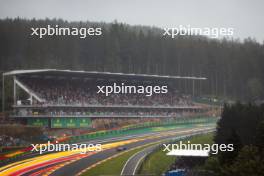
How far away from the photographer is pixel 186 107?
845 inches

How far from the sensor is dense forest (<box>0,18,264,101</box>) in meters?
20.7

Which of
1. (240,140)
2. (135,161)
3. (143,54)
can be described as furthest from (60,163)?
(240,140)

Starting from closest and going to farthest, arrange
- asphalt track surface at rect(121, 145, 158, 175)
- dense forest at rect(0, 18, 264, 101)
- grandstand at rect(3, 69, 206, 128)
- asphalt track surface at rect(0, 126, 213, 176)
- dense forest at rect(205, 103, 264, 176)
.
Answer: dense forest at rect(205, 103, 264, 176) < asphalt track surface at rect(0, 126, 213, 176) < asphalt track surface at rect(121, 145, 158, 175) < grandstand at rect(3, 69, 206, 128) < dense forest at rect(0, 18, 264, 101)

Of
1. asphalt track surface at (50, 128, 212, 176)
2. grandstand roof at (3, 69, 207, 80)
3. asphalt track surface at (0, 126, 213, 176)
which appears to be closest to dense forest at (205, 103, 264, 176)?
asphalt track surface at (50, 128, 212, 176)

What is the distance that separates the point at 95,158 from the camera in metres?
19.6

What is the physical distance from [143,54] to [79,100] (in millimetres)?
3283

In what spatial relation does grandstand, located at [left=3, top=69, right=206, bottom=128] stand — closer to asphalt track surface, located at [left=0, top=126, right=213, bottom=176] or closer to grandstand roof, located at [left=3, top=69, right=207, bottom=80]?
grandstand roof, located at [left=3, top=69, right=207, bottom=80]

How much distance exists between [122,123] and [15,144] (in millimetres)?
3923

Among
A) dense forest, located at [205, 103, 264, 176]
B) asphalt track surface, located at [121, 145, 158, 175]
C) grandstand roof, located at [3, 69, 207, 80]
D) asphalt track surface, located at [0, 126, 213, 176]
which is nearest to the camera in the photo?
dense forest, located at [205, 103, 264, 176]

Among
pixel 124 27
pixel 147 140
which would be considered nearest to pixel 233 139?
pixel 147 140

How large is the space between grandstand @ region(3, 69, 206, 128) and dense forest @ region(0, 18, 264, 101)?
0.44m

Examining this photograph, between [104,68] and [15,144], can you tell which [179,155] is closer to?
[104,68]

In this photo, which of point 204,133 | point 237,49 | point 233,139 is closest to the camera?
point 233,139

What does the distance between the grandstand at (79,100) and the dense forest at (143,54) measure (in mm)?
443
